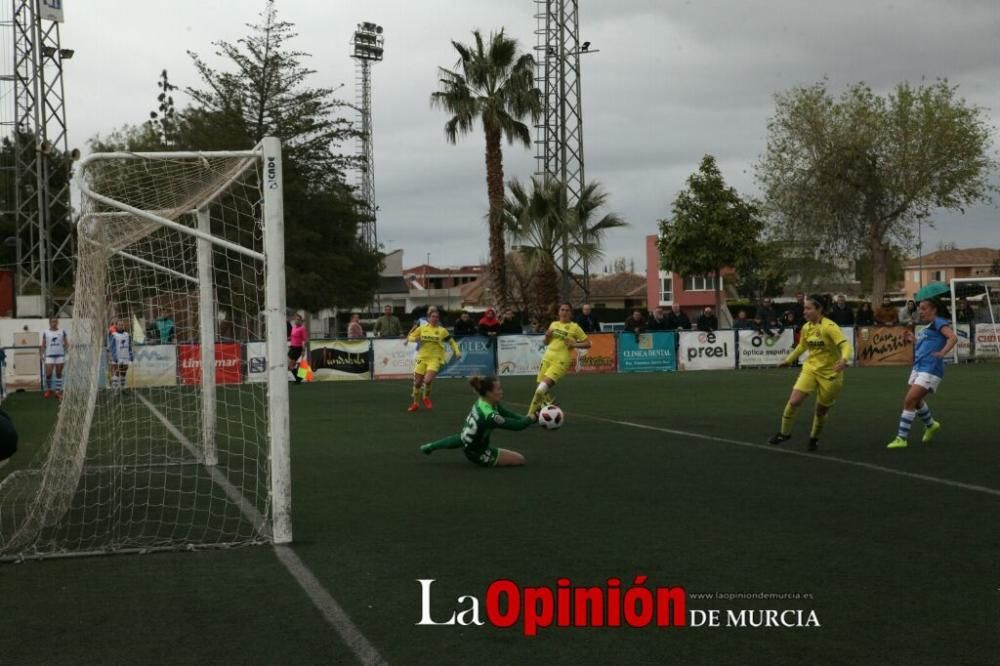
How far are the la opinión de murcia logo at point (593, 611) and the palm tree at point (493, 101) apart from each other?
3231 centimetres

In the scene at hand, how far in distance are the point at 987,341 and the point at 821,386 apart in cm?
2273

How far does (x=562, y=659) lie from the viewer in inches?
197

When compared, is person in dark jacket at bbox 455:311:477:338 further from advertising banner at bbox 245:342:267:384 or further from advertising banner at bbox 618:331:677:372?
advertising banner at bbox 245:342:267:384

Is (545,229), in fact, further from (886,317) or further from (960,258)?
(960,258)

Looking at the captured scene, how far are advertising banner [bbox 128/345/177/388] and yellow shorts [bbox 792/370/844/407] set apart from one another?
1677 centimetres

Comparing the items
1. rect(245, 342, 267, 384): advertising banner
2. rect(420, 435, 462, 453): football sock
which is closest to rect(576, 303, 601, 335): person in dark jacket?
rect(245, 342, 267, 384): advertising banner

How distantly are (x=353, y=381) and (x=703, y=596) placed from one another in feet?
79.6

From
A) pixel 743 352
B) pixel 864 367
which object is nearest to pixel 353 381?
pixel 743 352

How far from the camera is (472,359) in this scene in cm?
3033

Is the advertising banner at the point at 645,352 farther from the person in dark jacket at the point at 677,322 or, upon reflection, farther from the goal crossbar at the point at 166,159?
the goal crossbar at the point at 166,159

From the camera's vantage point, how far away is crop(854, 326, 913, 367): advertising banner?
105 feet

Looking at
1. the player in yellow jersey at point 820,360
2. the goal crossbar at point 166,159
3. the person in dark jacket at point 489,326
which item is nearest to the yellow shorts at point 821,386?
the player in yellow jersey at point 820,360

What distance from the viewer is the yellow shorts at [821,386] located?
1244 cm

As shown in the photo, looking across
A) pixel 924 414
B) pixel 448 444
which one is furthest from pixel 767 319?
pixel 448 444
